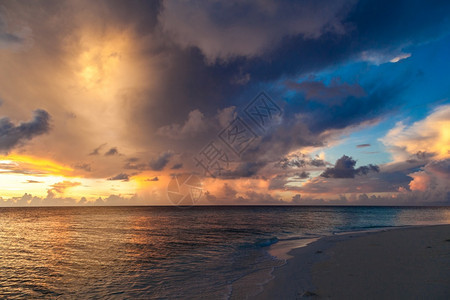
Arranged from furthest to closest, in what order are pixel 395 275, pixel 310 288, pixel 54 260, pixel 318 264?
pixel 54 260 → pixel 318 264 → pixel 395 275 → pixel 310 288

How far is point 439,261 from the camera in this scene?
588 inches

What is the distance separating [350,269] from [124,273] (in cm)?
1582

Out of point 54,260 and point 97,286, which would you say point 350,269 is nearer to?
point 97,286

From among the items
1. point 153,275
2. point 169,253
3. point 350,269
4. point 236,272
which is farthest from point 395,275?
point 169,253

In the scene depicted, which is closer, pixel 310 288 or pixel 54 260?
pixel 310 288

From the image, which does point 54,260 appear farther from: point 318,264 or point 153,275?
point 318,264

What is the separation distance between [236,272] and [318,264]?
19.6 ft

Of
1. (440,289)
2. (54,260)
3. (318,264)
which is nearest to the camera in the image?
(440,289)

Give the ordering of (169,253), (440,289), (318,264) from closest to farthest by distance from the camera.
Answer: (440,289) → (318,264) → (169,253)

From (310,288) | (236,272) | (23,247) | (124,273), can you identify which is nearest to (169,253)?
(124,273)

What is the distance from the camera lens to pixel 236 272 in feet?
56.2

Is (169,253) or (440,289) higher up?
Answer: (440,289)

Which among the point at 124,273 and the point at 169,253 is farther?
the point at 169,253

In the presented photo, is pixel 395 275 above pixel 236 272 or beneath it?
above
